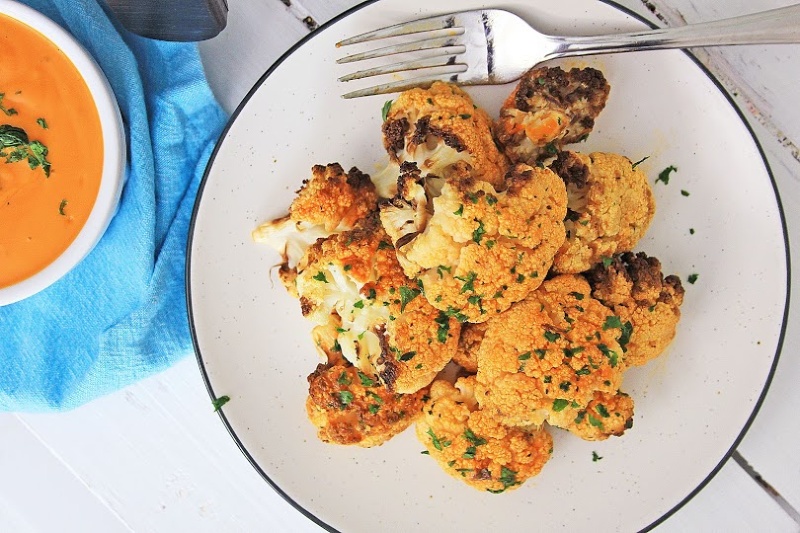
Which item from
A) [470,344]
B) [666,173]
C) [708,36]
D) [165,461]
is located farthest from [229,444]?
[708,36]

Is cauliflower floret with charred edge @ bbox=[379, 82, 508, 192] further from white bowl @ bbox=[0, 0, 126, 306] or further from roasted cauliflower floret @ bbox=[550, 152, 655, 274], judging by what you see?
white bowl @ bbox=[0, 0, 126, 306]

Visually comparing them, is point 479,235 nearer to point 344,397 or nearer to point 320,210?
point 320,210

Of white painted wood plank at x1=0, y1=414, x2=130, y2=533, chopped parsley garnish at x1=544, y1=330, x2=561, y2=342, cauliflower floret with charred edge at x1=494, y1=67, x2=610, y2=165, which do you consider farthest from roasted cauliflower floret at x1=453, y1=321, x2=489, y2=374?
white painted wood plank at x1=0, y1=414, x2=130, y2=533

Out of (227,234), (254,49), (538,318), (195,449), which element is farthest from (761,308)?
(195,449)

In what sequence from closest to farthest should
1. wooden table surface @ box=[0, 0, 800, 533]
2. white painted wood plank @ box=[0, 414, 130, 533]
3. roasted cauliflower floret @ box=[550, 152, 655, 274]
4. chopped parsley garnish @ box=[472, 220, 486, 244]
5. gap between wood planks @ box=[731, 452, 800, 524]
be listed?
1. chopped parsley garnish @ box=[472, 220, 486, 244]
2. roasted cauliflower floret @ box=[550, 152, 655, 274]
3. wooden table surface @ box=[0, 0, 800, 533]
4. gap between wood planks @ box=[731, 452, 800, 524]
5. white painted wood plank @ box=[0, 414, 130, 533]

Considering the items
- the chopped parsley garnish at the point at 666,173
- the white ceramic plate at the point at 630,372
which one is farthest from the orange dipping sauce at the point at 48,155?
the chopped parsley garnish at the point at 666,173
